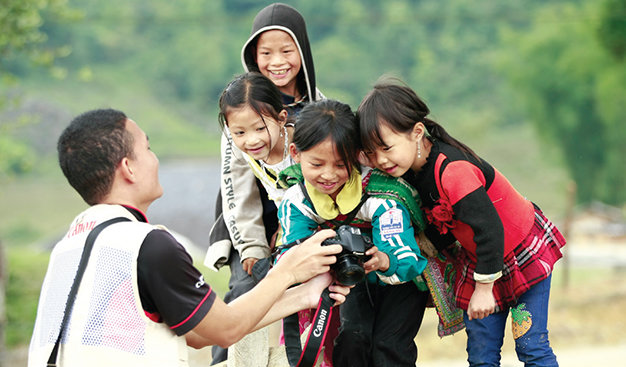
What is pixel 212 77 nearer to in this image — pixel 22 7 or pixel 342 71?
pixel 342 71

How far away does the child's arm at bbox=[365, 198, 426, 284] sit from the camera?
2443 mm

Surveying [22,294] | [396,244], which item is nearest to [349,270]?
[396,244]

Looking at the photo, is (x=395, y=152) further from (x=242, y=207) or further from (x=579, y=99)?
(x=579, y=99)

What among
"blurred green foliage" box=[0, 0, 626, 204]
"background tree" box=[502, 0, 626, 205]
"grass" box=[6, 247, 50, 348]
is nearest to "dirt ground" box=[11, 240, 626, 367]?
"grass" box=[6, 247, 50, 348]

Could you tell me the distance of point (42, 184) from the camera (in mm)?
25859

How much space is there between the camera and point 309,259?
242 centimetres

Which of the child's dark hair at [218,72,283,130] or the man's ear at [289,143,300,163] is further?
the child's dark hair at [218,72,283,130]

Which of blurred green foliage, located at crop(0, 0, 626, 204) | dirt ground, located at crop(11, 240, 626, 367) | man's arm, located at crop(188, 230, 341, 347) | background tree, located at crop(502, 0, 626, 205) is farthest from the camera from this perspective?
blurred green foliage, located at crop(0, 0, 626, 204)


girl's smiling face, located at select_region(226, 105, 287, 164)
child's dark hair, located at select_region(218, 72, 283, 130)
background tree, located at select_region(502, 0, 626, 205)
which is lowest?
girl's smiling face, located at select_region(226, 105, 287, 164)

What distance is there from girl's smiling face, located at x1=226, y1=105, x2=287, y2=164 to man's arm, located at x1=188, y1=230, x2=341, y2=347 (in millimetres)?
517

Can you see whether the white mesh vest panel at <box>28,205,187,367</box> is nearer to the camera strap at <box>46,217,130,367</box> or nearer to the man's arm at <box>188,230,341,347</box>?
the camera strap at <box>46,217,130,367</box>

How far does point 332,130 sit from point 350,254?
42cm

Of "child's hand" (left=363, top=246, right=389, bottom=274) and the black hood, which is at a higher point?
the black hood

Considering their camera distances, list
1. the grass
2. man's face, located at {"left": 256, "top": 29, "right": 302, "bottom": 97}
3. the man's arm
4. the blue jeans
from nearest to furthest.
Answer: the man's arm < the blue jeans < man's face, located at {"left": 256, "top": 29, "right": 302, "bottom": 97} < the grass
